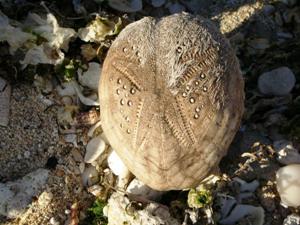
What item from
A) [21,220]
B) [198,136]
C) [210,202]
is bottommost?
[21,220]

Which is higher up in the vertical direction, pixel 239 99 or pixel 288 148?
pixel 239 99

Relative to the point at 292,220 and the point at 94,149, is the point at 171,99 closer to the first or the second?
the point at 94,149

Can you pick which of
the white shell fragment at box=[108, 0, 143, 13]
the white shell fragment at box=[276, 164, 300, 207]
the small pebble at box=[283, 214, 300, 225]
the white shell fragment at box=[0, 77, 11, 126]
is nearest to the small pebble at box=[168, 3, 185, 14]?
the white shell fragment at box=[108, 0, 143, 13]

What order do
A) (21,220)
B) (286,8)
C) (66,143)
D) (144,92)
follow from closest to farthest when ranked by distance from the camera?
(144,92) → (21,220) → (66,143) → (286,8)

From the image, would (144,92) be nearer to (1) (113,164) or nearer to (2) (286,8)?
(1) (113,164)

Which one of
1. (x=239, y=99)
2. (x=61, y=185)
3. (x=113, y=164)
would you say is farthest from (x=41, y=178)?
(x=239, y=99)

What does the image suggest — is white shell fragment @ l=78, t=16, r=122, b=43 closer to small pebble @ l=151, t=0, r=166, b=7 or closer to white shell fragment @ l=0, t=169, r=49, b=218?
small pebble @ l=151, t=0, r=166, b=7

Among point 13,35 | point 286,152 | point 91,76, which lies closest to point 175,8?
point 91,76
